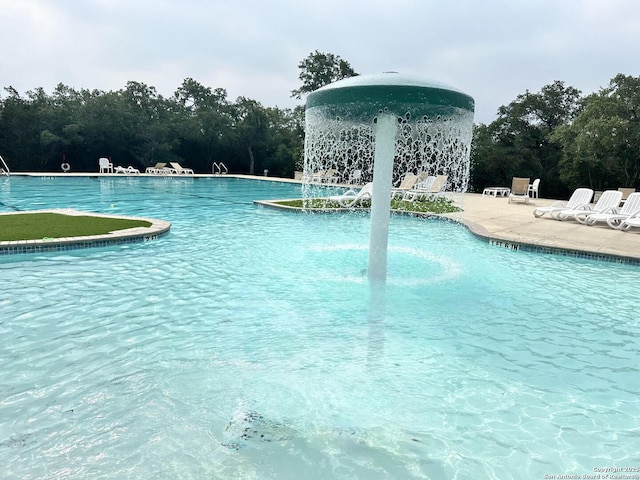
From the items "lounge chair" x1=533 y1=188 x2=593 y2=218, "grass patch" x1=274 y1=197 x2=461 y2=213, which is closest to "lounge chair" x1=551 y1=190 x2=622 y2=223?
"lounge chair" x1=533 y1=188 x2=593 y2=218

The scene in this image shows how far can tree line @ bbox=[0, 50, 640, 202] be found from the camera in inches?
760

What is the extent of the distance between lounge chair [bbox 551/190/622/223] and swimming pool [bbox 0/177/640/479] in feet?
16.7

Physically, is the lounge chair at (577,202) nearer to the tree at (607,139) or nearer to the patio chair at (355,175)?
the tree at (607,139)

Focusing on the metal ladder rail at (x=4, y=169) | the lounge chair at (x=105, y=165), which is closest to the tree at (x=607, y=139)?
the lounge chair at (x=105, y=165)

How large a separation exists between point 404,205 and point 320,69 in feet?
76.3

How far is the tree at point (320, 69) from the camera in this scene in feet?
112

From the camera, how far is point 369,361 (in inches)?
151

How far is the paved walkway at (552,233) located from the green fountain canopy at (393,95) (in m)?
4.56

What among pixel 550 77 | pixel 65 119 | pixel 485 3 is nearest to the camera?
pixel 485 3

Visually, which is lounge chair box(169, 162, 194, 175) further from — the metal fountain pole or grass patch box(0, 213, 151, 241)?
the metal fountain pole

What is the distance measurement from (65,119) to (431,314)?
3137 cm

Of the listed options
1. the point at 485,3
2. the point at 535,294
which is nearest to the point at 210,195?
the point at 485,3

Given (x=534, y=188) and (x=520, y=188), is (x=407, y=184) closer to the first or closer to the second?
(x=520, y=188)

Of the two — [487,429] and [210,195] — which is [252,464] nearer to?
[487,429]
